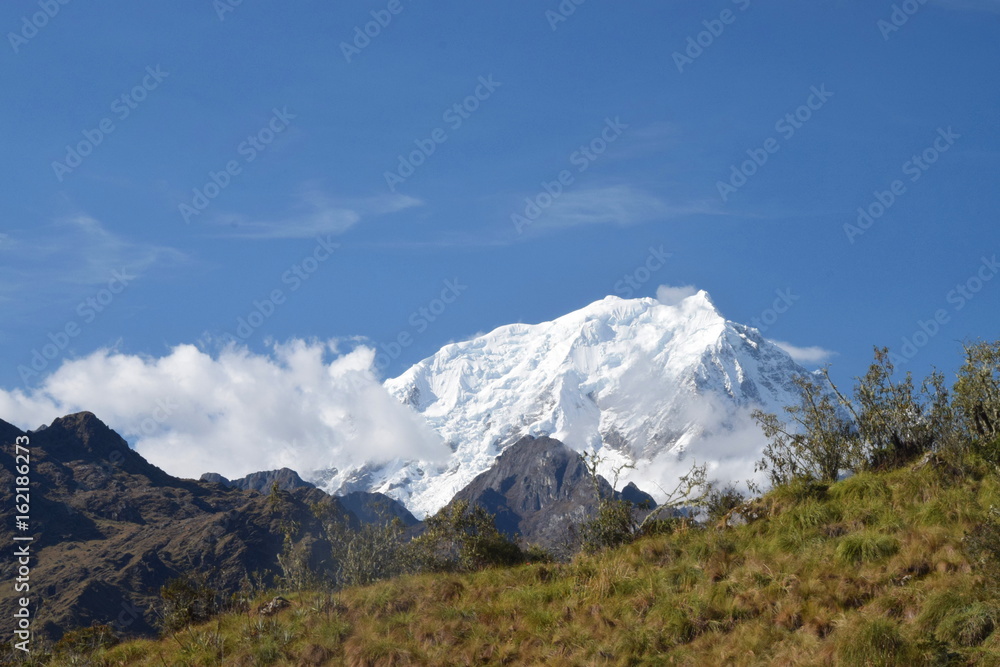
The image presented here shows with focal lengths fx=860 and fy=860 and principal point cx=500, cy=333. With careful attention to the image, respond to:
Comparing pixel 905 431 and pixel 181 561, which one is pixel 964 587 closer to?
pixel 905 431

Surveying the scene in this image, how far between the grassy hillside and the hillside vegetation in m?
0.05

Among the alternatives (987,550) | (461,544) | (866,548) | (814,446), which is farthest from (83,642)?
(987,550)

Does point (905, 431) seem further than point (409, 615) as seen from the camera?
Yes

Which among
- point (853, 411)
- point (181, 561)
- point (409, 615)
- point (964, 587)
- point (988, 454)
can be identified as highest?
point (181, 561)

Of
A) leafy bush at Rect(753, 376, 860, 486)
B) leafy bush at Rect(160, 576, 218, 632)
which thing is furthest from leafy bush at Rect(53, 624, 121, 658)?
leafy bush at Rect(753, 376, 860, 486)

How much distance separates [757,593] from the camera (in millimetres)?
19047

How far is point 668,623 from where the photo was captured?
1878cm

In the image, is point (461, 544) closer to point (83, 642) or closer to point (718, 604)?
point (83, 642)

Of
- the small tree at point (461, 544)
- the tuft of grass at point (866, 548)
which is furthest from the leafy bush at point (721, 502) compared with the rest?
the small tree at point (461, 544)

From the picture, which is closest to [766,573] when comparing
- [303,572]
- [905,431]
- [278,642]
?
[905,431]

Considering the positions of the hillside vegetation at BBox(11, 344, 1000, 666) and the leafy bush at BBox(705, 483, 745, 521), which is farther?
the leafy bush at BBox(705, 483, 745, 521)

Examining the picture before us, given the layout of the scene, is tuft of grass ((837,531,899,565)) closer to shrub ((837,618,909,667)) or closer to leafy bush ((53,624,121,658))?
shrub ((837,618,909,667))

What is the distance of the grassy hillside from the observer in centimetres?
1634

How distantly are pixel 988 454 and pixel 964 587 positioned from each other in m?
7.76
